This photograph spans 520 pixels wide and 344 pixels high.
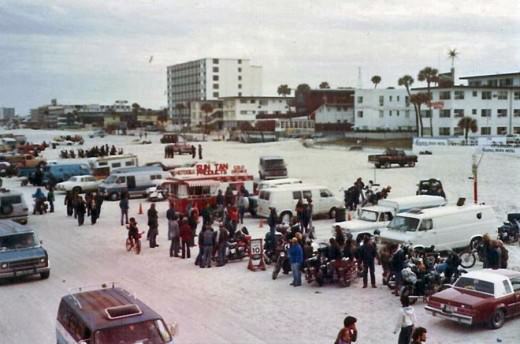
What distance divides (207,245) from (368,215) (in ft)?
20.6

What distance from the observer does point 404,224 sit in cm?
2003

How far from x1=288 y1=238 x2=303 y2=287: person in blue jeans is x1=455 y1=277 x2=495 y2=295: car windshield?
175 inches

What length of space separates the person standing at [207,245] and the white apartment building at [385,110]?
74654 mm

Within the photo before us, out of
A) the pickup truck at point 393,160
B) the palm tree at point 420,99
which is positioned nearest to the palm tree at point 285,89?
the palm tree at point 420,99

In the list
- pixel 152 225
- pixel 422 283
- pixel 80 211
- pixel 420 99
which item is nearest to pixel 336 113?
pixel 420 99

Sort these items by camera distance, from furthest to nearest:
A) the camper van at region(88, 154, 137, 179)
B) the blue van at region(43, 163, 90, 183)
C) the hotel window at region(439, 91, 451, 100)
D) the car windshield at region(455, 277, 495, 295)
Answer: the hotel window at region(439, 91, 451, 100) < the camper van at region(88, 154, 137, 179) < the blue van at region(43, 163, 90, 183) < the car windshield at region(455, 277, 495, 295)

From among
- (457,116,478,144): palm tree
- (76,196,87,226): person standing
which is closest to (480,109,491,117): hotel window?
(457,116,478,144): palm tree

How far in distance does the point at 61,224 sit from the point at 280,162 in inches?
719

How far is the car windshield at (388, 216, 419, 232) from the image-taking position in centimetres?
1980

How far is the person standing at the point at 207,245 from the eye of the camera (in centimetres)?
1956

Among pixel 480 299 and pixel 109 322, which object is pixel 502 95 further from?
pixel 109 322

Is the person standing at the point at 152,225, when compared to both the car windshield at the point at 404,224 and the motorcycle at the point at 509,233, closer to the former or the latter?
the car windshield at the point at 404,224

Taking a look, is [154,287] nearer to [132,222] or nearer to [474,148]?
[132,222]

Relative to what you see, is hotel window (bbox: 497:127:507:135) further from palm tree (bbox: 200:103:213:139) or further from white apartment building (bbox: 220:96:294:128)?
palm tree (bbox: 200:103:213:139)
